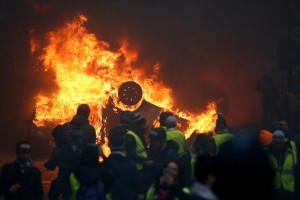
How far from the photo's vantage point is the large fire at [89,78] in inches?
651

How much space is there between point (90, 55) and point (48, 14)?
139 inches

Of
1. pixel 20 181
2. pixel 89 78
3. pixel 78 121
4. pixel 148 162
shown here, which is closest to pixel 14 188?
pixel 20 181

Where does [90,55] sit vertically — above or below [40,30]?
below

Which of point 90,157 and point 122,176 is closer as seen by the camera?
point 90,157

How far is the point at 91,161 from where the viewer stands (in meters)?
5.74

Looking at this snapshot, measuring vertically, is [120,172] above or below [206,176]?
below

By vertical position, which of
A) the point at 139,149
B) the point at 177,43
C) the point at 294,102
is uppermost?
the point at 177,43

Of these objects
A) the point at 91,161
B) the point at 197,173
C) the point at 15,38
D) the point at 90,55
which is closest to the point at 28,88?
the point at 15,38

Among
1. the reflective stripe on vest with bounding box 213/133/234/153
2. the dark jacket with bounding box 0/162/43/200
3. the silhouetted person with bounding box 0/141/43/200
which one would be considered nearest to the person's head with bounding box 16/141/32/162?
the silhouetted person with bounding box 0/141/43/200

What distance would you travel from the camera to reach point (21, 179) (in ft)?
21.1

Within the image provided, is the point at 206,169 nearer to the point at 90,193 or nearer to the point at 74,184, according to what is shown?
the point at 90,193

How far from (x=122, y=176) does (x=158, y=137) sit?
4.54 feet

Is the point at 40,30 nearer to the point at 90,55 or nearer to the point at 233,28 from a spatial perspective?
the point at 90,55

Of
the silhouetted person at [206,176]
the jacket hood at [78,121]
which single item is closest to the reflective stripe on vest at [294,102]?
the jacket hood at [78,121]
